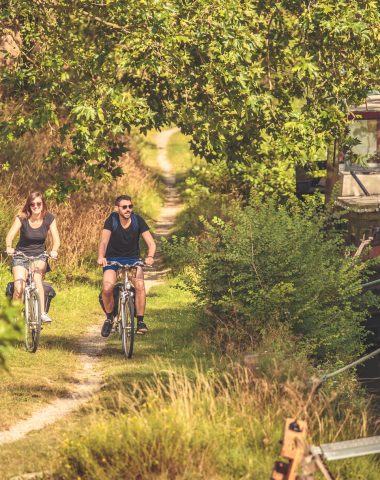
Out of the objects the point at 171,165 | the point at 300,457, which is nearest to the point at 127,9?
the point at 300,457

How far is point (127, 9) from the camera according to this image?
1655 centimetres

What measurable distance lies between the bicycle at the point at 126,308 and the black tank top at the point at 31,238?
3.21 ft

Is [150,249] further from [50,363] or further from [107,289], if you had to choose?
[50,363]

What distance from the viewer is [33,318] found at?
13359 millimetres

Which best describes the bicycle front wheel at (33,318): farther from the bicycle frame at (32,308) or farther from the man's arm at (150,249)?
the man's arm at (150,249)

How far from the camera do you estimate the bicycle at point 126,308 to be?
13070 millimetres

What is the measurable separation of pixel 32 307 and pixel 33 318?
5.1 inches

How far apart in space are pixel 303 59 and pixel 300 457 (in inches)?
449

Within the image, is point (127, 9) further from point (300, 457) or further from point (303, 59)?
point (300, 457)

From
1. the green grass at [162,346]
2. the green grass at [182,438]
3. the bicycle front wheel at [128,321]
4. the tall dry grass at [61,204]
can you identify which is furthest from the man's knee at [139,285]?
the tall dry grass at [61,204]

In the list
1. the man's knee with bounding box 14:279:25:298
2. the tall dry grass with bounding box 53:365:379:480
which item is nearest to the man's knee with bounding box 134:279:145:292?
the man's knee with bounding box 14:279:25:298

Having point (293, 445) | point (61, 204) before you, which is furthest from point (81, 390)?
point (61, 204)

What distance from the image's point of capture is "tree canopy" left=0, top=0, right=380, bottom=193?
16.5 metres

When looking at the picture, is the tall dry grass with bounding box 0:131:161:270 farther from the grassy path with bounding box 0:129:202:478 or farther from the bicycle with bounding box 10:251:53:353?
the bicycle with bounding box 10:251:53:353
